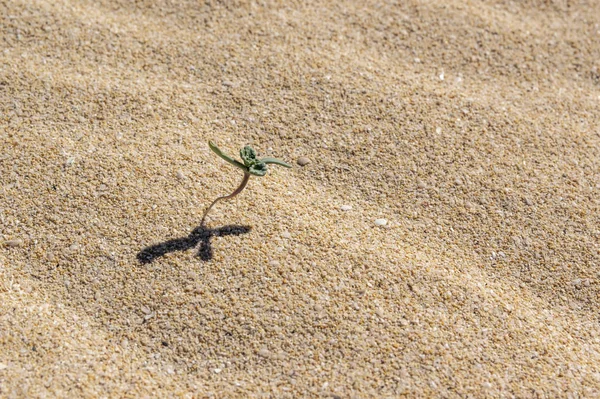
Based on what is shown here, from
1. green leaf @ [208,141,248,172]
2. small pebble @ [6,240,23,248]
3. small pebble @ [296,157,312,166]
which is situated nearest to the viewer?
green leaf @ [208,141,248,172]

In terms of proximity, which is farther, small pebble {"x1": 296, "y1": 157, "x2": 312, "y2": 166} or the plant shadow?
small pebble {"x1": 296, "y1": 157, "x2": 312, "y2": 166}

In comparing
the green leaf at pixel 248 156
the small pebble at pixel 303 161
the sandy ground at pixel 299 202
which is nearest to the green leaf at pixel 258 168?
the green leaf at pixel 248 156

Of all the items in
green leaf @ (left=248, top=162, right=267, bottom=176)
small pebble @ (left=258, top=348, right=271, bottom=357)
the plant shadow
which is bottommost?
small pebble @ (left=258, top=348, right=271, bottom=357)

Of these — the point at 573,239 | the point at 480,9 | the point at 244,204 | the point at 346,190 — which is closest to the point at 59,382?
the point at 244,204

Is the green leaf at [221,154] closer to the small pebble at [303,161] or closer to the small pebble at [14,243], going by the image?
the small pebble at [303,161]

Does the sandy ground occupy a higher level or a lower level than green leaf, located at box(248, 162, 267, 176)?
lower

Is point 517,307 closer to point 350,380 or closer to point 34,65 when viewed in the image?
point 350,380

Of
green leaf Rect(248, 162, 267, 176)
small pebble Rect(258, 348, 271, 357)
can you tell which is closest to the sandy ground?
small pebble Rect(258, 348, 271, 357)

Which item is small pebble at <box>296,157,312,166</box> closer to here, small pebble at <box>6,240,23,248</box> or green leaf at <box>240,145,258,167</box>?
green leaf at <box>240,145,258,167</box>
